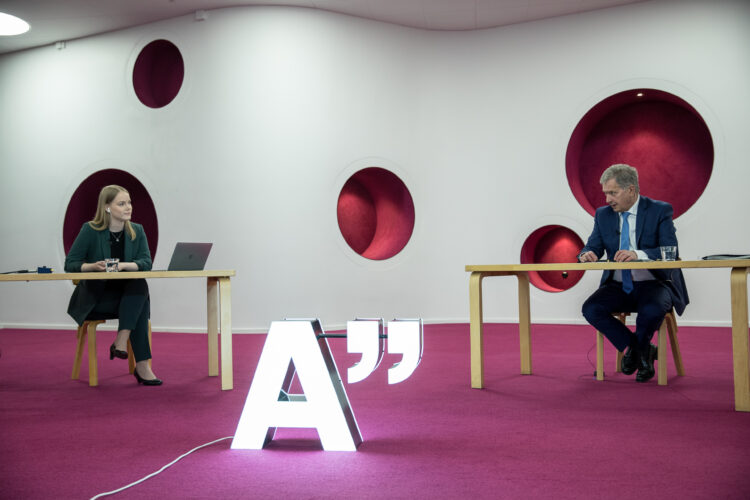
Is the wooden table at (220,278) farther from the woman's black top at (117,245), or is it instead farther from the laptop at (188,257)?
the woman's black top at (117,245)

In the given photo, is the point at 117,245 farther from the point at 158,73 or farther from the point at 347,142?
the point at 158,73

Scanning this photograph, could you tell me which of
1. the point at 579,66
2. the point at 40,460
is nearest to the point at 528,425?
the point at 40,460

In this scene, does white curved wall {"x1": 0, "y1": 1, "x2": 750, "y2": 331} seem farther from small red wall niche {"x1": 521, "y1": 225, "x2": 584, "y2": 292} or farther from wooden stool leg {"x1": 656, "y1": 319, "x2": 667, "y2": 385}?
wooden stool leg {"x1": 656, "y1": 319, "x2": 667, "y2": 385}

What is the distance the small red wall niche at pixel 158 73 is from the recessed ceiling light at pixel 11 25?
122cm

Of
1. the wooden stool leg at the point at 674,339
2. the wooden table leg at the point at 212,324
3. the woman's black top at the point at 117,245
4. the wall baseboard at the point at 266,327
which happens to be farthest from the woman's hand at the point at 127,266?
the wooden stool leg at the point at 674,339

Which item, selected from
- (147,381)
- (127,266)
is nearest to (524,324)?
(147,381)

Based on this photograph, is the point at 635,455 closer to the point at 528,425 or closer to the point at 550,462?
the point at 550,462

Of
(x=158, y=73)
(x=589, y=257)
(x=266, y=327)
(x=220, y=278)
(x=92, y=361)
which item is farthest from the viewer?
(x=158, y=73)

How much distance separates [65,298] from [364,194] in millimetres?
3700

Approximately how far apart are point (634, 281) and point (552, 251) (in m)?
3.77

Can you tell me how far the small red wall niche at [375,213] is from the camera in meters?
7.25

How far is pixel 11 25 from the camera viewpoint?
689cm

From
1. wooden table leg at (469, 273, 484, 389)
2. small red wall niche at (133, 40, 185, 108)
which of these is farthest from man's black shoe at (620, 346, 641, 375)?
small red wall niche at (133, 40, 185, 108)

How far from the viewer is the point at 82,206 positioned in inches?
300
